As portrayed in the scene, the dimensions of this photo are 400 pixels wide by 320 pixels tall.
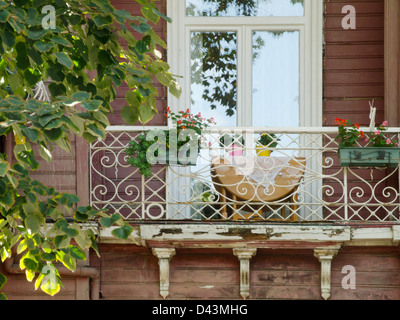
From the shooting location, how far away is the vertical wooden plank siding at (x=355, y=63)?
385 inches

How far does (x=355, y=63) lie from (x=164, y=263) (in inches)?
129

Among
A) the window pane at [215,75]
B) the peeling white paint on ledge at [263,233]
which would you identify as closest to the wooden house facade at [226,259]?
the peeling white paint on ledge at [263,233]

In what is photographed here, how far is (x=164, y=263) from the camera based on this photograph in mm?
8492

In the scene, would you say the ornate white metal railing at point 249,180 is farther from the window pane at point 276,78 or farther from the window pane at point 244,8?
the window pane at point 244,8

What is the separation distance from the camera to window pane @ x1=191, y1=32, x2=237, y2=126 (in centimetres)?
989

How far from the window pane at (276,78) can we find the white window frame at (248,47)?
2.8 inches

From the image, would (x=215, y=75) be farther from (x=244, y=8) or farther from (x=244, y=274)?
(x=244, y=274)

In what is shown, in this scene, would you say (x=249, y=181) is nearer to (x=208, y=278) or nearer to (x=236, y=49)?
(x=208, y=278)

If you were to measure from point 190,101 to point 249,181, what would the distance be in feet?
5.79

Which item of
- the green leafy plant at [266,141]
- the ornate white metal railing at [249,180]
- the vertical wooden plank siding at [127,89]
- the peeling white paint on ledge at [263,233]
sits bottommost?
the peeling white paint on ledge at [263,233]

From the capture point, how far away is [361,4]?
9883 mm

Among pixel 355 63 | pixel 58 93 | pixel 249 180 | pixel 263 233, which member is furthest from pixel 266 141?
pixel 58 93
